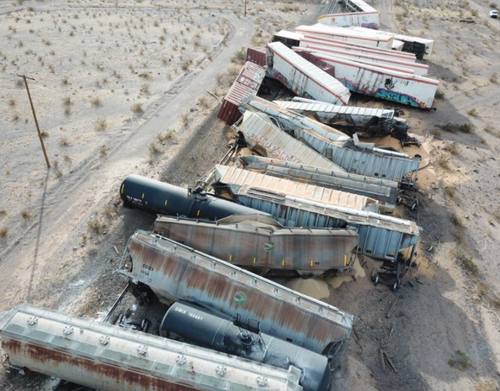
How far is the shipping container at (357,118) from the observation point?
33469mm

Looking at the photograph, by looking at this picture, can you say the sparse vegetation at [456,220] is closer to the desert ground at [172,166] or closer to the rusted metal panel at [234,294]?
the desert ground at [172,166]

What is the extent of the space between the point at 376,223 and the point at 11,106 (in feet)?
111

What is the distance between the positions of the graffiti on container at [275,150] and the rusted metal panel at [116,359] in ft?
56.4

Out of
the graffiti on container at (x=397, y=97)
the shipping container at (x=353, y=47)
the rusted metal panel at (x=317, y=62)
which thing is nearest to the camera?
the graffiti on container at (x=397, y=97)

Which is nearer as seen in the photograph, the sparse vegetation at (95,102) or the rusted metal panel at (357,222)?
the rusted metal panel at (357,222)

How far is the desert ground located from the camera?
20.3m

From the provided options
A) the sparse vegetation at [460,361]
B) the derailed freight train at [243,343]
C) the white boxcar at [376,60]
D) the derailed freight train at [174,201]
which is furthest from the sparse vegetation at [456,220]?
the white boxcar at [376,60]

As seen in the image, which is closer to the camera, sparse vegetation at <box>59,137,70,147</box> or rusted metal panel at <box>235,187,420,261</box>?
rusted metal panel at <box>235,187,420,261</box>

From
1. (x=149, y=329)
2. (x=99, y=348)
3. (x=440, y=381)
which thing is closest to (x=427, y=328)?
(x=440, y=381)

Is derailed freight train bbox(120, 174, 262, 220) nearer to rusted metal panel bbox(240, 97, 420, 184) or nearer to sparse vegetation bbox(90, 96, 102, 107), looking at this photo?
rusted metal panel bbox(240, 97, 420, 184)

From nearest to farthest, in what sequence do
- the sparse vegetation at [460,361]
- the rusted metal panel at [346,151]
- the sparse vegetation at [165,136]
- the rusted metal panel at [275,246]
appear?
the sparse vegetation at [460,361] → the rusted metal panel at [275,246] → the rusted metal panel at [346,151] → the sparse vegetation at [165,136]

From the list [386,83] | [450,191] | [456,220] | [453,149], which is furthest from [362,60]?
[456,220]

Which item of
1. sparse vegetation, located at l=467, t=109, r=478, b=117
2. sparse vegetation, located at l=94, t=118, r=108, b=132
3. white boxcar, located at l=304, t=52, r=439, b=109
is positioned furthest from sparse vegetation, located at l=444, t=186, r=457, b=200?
sparse vegetation, located at l=94, t=118, r=108, b=132

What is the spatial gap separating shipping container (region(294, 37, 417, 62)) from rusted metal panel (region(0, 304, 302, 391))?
4061 centimetres
